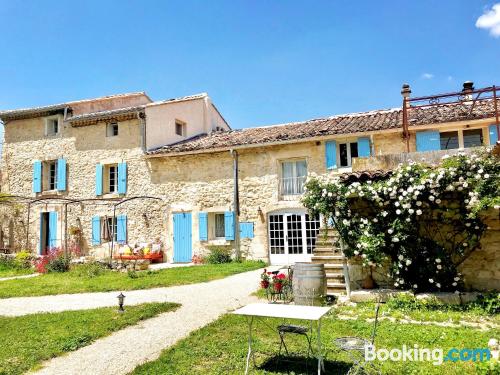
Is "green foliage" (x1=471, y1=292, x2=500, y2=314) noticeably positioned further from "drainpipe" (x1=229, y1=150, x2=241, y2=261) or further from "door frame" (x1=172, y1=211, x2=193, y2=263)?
"door frame" (x1=172, y1=211, x2=193, y2=263)

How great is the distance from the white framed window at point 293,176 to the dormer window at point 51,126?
36.4 ft

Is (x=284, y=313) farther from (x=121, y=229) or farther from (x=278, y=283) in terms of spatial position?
(x=121, y=229)

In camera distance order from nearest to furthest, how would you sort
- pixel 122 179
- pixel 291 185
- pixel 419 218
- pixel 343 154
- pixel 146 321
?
1. pixel 146 321
2. pixel 419 218
3. pixel 343 154
4. pixel 291 185
5. pixel 122 179

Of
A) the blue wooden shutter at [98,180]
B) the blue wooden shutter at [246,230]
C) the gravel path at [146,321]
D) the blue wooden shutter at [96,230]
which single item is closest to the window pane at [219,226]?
the blue wooden shutter at [246,230]

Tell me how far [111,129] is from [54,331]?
1282cm

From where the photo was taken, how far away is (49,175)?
18.3 m

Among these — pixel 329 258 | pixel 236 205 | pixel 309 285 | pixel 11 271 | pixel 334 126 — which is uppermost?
pixel 334 126

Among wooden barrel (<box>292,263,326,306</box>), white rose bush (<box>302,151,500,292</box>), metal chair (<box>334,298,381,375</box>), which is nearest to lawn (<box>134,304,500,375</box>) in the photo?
metal chair (<box>334,298,381,375</box>)

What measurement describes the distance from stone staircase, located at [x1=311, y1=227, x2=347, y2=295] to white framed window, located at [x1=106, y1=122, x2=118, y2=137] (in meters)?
11.7

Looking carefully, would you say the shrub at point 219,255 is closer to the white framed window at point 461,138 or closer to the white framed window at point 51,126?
the white framed window at point 461,138

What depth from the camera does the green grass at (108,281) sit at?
31.0 feet

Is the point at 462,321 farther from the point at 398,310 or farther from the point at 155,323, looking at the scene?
the point at 155,323

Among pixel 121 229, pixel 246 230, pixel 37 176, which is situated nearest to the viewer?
pixel 246 230

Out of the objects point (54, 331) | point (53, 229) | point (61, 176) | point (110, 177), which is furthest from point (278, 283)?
point (61, 176)
